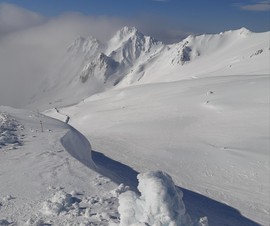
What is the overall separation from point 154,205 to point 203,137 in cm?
2969

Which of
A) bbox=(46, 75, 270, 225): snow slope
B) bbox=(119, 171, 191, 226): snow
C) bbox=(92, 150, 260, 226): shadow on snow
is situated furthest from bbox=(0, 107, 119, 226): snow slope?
bbox=(46, 75, 270, 225): snow slope

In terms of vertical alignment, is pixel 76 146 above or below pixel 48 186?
below

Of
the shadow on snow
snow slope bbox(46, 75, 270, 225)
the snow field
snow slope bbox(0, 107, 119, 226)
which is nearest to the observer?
the snow field

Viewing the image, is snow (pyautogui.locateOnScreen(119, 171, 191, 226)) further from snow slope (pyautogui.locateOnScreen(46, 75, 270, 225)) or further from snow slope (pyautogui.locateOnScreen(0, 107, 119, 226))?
snow slope (pyautogui.locateOnScreen(46, 75, 270, 225))

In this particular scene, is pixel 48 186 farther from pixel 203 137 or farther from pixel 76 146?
pixel 203 137

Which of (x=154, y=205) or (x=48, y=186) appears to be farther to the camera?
(x=48, y=186)

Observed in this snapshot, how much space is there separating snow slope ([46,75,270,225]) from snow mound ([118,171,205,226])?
9.98m

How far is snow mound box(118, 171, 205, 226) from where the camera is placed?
1230 cm

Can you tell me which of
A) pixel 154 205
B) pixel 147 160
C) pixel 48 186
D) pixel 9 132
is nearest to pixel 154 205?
pixel 154 205

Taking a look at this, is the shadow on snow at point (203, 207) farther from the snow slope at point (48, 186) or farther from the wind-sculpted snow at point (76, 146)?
the snow slope at point (48, 186)

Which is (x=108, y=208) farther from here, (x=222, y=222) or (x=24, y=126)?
(x=24, y=126)

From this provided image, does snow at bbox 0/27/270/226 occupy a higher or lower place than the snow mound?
lower

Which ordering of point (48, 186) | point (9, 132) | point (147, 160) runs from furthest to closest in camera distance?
point (147, 160) < point (9, 132) < point (48, 186)

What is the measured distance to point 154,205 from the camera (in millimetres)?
12398
